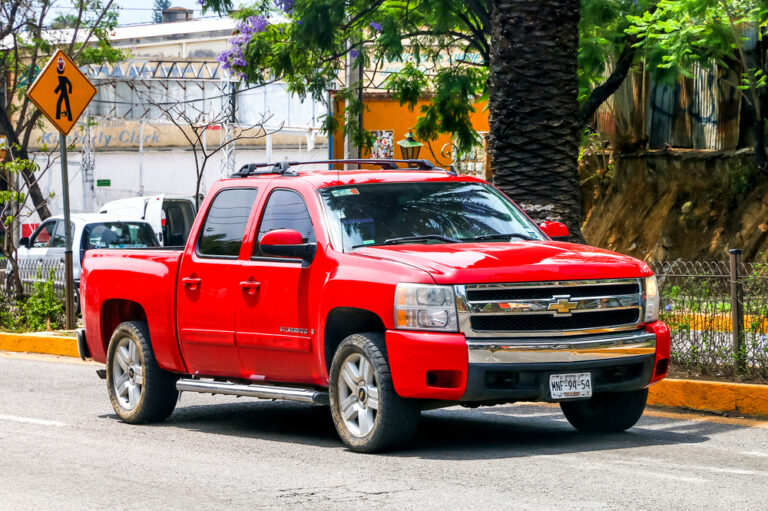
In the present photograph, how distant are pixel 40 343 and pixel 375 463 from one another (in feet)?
33.9

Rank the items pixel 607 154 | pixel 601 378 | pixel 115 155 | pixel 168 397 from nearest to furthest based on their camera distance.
→ pixel 601 378
pixel 168 397
pixel 607 154
pixel 115 155

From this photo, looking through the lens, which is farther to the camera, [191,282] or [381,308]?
[191,282]

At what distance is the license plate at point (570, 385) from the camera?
7781 mm

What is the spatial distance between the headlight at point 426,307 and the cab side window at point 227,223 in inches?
81.0

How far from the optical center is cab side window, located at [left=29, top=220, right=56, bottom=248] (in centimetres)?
2341

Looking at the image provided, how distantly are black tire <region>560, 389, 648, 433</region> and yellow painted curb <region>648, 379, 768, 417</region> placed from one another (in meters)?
1.58

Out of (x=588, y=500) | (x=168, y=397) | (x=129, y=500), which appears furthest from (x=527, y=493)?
(x=168, y=397)

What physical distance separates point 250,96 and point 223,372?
40.4 meters

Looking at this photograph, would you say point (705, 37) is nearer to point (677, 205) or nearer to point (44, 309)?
point (677, 205)

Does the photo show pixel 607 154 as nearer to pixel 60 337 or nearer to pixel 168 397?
pixel 60 337

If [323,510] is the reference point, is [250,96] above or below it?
above

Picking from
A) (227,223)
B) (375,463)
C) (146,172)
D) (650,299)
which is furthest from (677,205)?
(146,172)

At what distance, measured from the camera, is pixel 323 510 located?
20.9ft

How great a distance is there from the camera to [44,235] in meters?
24.3
